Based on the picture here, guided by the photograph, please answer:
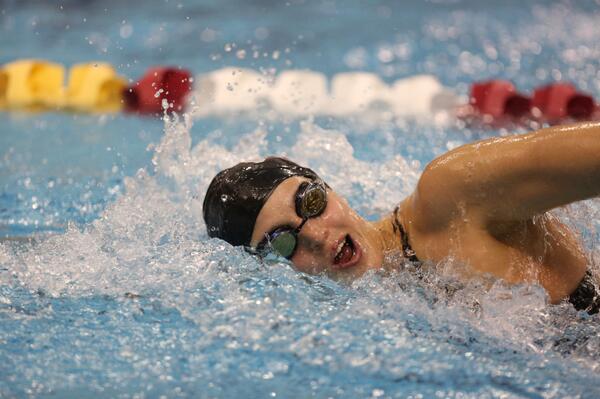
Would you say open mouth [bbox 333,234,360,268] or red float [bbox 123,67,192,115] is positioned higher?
red float [bbox 123,67,192,115]


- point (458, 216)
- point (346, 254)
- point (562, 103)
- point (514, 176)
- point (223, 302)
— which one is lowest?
point (223, 302)

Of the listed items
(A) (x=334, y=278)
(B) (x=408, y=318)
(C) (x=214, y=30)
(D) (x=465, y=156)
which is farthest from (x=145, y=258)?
(C) (x=214, y=30)

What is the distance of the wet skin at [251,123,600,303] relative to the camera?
167cm

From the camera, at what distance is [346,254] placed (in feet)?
6.68

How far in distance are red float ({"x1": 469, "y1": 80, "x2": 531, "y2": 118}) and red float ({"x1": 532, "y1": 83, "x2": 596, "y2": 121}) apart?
0.24 feet

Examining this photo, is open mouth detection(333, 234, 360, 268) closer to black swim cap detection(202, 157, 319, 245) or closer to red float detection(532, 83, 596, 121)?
black swim cap detection(202, 157, 319, 245)

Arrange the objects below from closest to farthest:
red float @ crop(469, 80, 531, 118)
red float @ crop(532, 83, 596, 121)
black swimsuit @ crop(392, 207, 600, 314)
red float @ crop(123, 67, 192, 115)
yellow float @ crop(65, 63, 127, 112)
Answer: black swimsuit @ crop(392, 207, 600, 314)
red float @ crop(532, 83, 596, 121)
red float @ crop(469, 80, 531, 118)
red float @ crop(123, 67, 192, 115)
yellow float @ crop(65, 63, 127, 112)

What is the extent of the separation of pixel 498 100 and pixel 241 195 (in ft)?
8.21

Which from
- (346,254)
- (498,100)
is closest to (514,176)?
(346,254)

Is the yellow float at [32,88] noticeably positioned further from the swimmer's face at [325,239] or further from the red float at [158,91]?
the swimmer's face at [325,239]

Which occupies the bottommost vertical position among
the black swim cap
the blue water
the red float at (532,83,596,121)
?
the blue water

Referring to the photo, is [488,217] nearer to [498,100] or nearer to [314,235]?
[314,235]

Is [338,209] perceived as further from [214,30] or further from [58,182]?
[214,30]

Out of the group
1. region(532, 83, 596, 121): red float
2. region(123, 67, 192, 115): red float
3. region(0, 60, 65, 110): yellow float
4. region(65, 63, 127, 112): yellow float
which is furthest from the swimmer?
region(0, 60, 65, 110): yellow float
